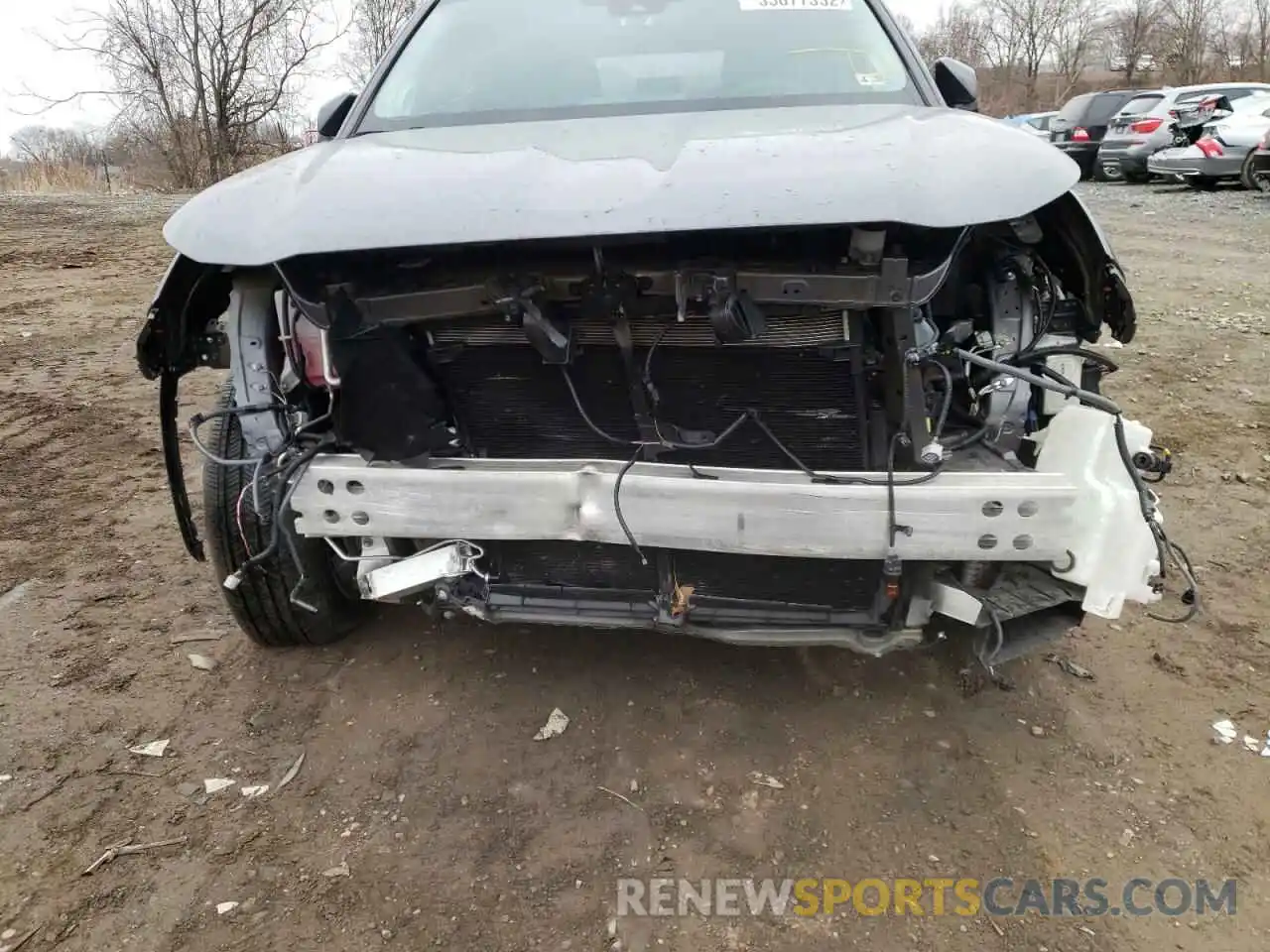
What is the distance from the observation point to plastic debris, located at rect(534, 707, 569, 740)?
8.36 feet

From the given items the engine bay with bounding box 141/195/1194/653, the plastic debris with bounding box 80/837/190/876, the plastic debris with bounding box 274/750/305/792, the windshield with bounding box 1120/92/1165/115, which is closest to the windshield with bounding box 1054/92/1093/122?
the windshield with bounding box 1120/92/1165/115

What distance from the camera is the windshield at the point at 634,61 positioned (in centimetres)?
276

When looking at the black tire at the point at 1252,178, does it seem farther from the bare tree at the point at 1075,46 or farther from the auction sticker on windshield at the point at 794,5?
the bare tree at the point at 1075,46

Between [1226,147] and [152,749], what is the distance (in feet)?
49.2

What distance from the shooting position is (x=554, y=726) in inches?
102

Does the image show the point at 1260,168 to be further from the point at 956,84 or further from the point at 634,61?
the point at 634,61

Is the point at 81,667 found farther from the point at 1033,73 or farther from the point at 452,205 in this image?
the point at 1033,73

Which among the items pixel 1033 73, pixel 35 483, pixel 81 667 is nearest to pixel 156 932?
pixel 81 667

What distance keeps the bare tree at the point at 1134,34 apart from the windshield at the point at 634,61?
53735 millimetres

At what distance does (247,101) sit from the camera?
20.5 metres

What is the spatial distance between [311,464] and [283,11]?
22032 millimetres

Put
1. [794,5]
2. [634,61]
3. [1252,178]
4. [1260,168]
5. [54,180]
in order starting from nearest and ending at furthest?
[634,61] < [794,5] < [1260,168] < [1252,178] < [54,180]

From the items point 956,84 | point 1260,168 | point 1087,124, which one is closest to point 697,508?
point 956,84

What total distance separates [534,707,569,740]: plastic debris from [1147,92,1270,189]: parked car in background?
45.0ft
